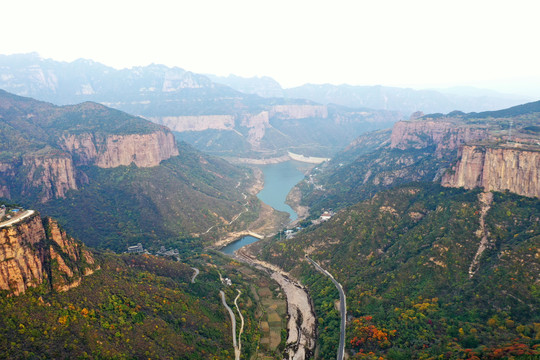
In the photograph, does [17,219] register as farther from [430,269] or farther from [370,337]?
[430,269]

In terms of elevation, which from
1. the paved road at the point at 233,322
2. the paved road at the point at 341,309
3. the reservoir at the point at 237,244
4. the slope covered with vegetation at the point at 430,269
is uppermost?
the slope covered with vegetation at the point at 430,269

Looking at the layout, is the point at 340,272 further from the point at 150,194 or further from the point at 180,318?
the point at 150,194

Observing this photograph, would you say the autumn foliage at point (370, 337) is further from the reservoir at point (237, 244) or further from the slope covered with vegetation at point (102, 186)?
the slope covered with vegetation at point (102, 186)

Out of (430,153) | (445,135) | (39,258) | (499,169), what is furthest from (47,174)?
(445,135)

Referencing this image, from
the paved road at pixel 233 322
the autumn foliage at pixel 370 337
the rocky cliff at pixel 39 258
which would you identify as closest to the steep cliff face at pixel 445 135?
the autumn foliage at pixel 370 337

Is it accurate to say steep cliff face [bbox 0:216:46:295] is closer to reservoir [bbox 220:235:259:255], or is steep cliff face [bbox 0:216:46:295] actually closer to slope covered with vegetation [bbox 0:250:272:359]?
slope covered with vegetation [bbox 0:250:272:359]

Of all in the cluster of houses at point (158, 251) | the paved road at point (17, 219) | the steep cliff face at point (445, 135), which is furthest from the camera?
→ the steep cliff face at point (445, 135)
